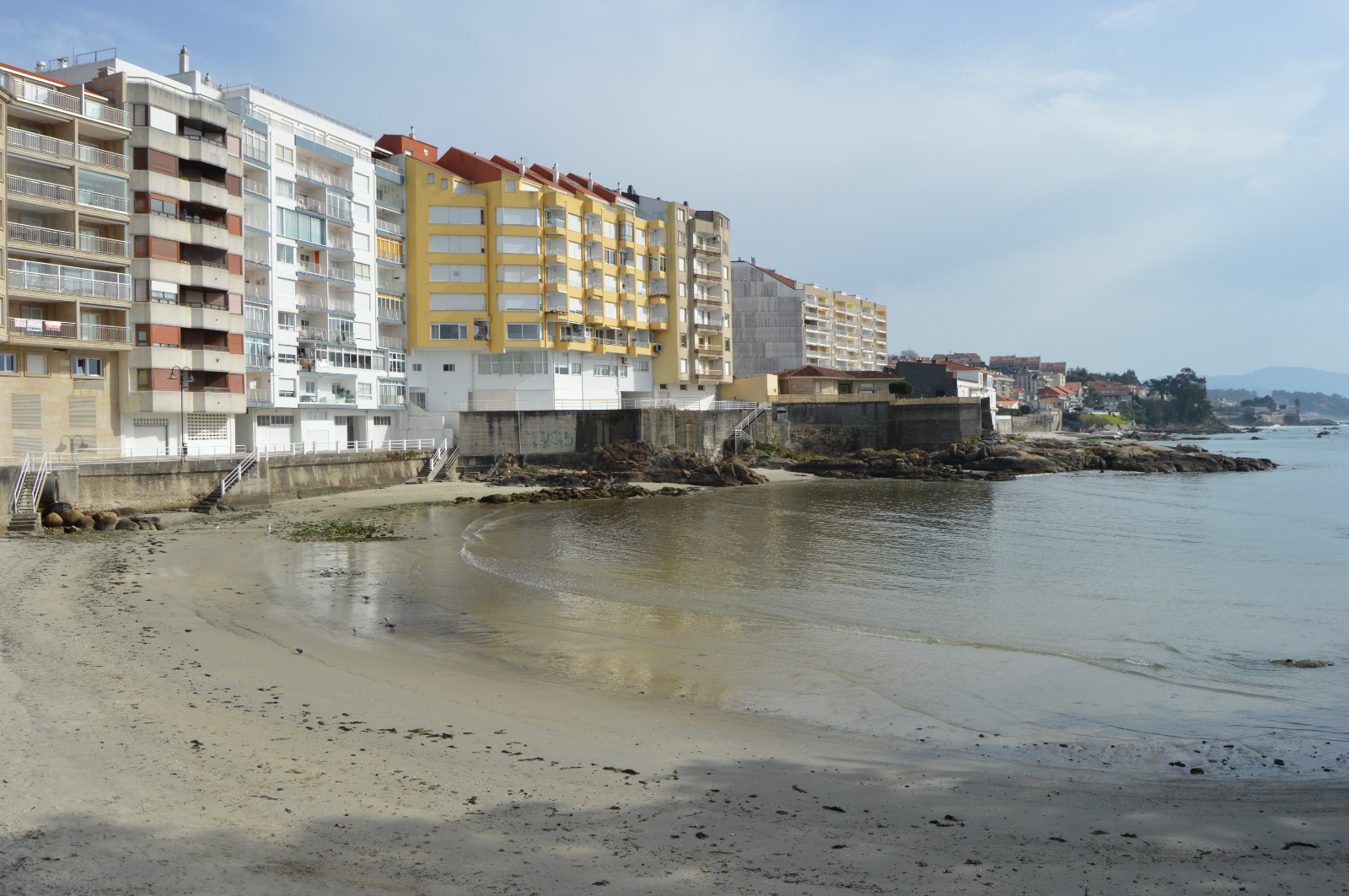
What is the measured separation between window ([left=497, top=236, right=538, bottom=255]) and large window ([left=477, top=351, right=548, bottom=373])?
770 cm

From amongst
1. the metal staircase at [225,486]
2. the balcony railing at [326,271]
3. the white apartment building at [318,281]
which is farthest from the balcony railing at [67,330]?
the balcony railing at [326,271]

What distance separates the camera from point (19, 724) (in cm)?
1136

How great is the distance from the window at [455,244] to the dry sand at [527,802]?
5689 cm

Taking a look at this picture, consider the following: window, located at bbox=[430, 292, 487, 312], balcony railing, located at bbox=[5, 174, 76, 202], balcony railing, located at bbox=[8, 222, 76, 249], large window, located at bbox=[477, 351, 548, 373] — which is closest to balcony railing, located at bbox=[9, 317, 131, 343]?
balcony railing, located at bbox=[8, 222, 76, 249]

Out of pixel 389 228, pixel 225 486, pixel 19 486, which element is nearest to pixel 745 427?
pixel 389 228

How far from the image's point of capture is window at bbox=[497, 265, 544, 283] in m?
70.6

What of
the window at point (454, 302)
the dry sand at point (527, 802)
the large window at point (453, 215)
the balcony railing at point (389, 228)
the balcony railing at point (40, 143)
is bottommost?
the dry sand at point (527, 802)

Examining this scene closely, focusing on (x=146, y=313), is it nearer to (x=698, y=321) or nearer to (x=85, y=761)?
(x=85, y=761)

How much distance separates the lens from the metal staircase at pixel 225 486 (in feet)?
142

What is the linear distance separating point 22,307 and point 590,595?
3240 centimetres

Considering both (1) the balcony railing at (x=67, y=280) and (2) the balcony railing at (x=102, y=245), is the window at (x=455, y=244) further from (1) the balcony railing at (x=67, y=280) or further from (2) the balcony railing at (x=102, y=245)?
(1) the balcony railing at (x=67, y=280)

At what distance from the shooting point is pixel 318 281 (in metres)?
59.7

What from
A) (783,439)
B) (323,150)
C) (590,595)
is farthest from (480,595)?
(783,439)

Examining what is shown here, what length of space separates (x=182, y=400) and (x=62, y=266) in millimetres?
8016
